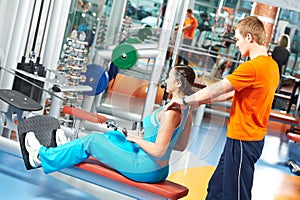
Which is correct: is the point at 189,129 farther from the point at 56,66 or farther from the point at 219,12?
the point at 219,12

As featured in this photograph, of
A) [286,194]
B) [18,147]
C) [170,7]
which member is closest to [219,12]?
[170,7]

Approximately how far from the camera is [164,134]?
140 inches

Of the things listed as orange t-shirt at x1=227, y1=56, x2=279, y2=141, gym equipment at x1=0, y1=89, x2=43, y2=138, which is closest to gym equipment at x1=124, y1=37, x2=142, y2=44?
orange t-shirt at x1=227, y1=56, x2=279, y2=141

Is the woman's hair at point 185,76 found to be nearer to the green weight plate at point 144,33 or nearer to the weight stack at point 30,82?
the green weight plate at point 144,33

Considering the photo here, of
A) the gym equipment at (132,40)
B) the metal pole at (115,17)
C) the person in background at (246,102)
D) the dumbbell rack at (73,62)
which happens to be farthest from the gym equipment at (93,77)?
the metal pole at (115,17)

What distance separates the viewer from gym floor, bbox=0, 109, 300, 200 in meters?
3.82

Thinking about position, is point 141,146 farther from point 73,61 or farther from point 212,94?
point 73,61

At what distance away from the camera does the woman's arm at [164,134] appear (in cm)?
350

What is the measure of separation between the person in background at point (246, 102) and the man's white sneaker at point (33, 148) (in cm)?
122

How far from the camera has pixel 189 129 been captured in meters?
3.52

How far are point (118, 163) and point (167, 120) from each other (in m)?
0.62

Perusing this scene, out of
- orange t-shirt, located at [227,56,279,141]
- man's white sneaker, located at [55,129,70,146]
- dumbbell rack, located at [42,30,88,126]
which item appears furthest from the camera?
dumbbell rack, located at [42,30,88,126]

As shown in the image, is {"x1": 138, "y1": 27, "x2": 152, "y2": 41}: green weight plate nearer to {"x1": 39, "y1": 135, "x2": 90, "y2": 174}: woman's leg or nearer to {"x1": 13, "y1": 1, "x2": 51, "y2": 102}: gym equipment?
{"x1": 39, "y1": 135, "x2": 90, "y2": 174}: woman's leg

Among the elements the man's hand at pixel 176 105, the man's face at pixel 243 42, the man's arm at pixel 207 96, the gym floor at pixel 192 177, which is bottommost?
the gym floor at pixel 192 177
